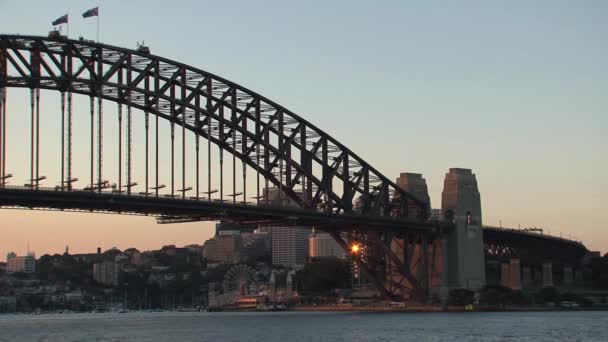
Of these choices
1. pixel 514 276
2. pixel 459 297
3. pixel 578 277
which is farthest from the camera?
pixel 578 277

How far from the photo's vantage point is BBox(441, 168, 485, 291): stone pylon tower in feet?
400

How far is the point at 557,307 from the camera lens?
5325 inches

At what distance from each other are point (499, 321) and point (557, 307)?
38294 mm

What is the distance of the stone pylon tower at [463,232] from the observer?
122 metres

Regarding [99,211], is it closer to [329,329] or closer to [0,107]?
[0,107]

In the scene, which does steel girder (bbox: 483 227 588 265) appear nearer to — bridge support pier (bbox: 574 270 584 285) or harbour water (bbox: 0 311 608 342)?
bridge support pier (bbox: 574 270 584 285)

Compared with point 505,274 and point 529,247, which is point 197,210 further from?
point 529,247

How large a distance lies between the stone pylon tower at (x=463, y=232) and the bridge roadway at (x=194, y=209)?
7.76ft

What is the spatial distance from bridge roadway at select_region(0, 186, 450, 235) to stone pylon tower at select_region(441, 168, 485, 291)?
2364 millimetres

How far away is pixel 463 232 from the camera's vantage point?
12250 centimetres

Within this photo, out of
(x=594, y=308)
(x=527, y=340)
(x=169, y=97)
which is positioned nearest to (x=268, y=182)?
(x=169, y=97)

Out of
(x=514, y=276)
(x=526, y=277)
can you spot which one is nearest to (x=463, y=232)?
(x=514, y=276)

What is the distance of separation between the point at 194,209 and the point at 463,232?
3644 cm

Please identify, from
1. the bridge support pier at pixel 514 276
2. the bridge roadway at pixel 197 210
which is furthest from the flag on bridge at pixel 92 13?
the bridge support pier at pixel 514 276
